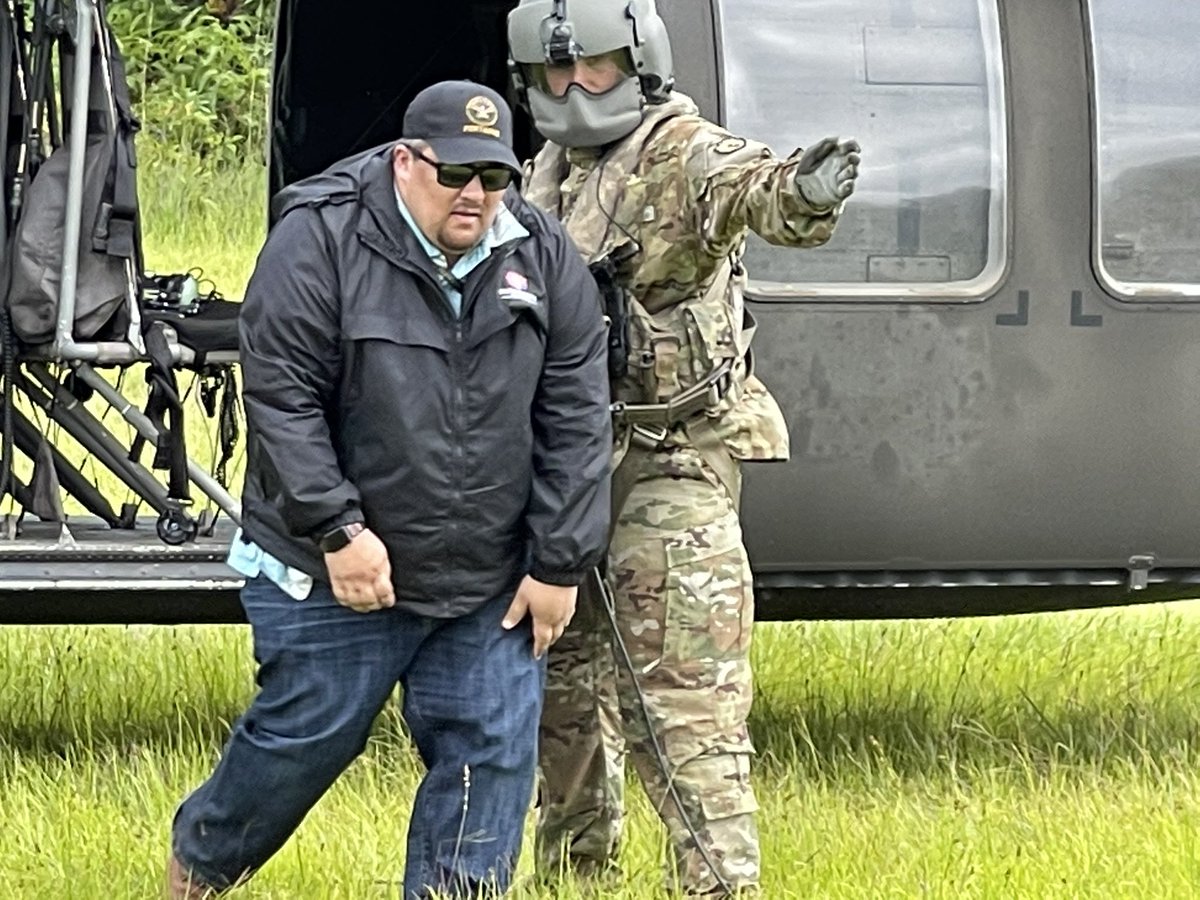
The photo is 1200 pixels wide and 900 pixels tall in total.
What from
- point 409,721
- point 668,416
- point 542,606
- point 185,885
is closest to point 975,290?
point 668,416

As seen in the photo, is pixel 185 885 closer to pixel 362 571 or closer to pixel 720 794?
pixel 362 571

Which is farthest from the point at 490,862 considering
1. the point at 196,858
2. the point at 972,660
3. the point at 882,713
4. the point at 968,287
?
the point at 972,660

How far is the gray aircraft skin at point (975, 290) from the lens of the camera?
18.1ft

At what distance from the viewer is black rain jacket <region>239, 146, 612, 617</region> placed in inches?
160

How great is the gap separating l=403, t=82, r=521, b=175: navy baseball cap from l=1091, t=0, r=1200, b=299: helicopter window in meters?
1.98

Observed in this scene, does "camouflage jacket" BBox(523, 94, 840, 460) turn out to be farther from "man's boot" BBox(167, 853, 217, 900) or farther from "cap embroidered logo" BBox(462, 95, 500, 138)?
"man's boot" BBox(167, 853, 217, 900)

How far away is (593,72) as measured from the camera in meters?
4.56

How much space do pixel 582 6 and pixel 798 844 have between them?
5.84 feet

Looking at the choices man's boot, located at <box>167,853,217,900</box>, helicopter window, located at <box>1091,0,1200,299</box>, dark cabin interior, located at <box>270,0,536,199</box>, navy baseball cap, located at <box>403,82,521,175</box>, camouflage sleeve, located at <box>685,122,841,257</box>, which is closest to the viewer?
navy baseball cap, located at <box>403,82,521,175</box>

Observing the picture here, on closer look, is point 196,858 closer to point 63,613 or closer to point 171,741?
point 63,613

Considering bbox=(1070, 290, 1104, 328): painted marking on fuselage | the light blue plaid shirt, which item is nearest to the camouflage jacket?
the light blue plaid shirt

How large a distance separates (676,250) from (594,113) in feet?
0.93

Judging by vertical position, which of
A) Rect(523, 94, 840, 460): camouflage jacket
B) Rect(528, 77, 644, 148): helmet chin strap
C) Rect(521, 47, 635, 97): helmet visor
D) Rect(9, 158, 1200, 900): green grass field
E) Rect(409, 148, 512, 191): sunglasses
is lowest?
Rect(9, 158, 1200, 900): green grass field

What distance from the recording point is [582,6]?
4512mm
